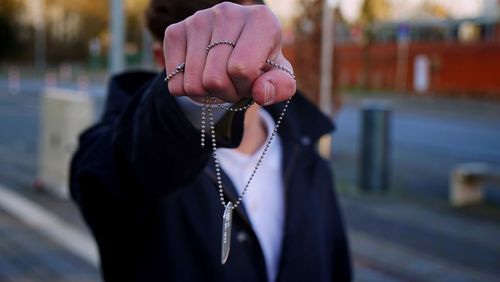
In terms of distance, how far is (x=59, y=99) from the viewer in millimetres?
7797

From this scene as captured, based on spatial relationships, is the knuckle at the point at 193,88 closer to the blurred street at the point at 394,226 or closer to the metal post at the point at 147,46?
the metal post at the point at 147,46

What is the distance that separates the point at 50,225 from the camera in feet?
19.9

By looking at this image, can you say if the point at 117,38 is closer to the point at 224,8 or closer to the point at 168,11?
the point at 168,11

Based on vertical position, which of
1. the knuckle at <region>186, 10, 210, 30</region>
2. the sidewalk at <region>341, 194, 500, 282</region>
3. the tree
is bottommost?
the sidewalk at <region>341, 194, 500, 282</region>

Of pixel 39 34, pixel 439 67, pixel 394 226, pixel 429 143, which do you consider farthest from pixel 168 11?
pixel 39 34

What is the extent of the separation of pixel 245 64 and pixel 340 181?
8.30m

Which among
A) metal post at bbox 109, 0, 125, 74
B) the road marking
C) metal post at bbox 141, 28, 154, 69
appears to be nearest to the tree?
metal post at bbox 141, 28, 154, 69

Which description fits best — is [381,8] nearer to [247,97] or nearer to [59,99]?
[59,99]

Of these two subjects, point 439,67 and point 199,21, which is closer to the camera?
point 199,21

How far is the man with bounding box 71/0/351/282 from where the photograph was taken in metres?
1.38

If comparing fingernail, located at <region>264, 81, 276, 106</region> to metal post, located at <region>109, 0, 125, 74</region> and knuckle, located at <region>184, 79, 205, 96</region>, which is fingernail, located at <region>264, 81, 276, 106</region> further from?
metal post, located at <region>109, 0, 125, 74</region>

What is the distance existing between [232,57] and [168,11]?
72 cm

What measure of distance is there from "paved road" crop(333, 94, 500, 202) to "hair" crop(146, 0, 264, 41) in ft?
23.3

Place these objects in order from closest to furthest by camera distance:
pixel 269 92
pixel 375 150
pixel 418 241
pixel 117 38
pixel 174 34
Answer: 1. pixel 269 92
2. pixel 174 34
3. pixel 418 241
4. pixel 117 38
5. pixel 375 150
